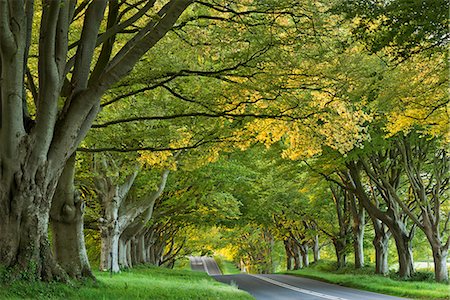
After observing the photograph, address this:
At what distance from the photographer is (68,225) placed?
11281 mm

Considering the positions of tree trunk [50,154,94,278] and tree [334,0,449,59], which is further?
tree trunk [50,154,94,278]

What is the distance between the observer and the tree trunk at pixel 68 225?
11077 mm

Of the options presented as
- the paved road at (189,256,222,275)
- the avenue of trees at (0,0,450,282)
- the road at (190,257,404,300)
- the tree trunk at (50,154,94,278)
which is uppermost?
the avenue of trees at (0,0,450,282)

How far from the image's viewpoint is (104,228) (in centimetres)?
2145

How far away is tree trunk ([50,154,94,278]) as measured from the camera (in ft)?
36.3

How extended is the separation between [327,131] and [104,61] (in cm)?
538

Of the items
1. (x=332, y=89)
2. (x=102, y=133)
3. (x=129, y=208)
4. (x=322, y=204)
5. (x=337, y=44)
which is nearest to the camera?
(x=337, y=44)

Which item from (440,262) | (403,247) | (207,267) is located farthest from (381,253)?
(207,267)

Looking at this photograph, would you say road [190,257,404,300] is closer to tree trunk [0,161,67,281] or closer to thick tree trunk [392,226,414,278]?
thick tree trunk [392,226,414,278]

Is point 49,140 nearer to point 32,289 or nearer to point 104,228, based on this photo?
point 32,289

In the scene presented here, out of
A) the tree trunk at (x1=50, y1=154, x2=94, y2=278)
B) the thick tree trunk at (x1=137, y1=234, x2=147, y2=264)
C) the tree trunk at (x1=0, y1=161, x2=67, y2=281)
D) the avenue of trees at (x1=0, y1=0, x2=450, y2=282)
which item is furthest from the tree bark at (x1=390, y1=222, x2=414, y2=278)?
the tree trunk at (x1=0, y1=161, x2=67, y2=281)

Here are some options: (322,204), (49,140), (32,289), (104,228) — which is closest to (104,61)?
(49,140)

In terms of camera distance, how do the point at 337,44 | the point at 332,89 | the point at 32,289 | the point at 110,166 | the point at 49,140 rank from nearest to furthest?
1. the point at 32,289
2. the point at 49,140
3. the point at 337,44
4. the point at 332,89
5. the point at 110,166

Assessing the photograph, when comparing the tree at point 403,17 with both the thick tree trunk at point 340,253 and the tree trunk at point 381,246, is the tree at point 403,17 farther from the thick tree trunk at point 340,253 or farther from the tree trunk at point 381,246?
the thick tree trunk at point 340,253
